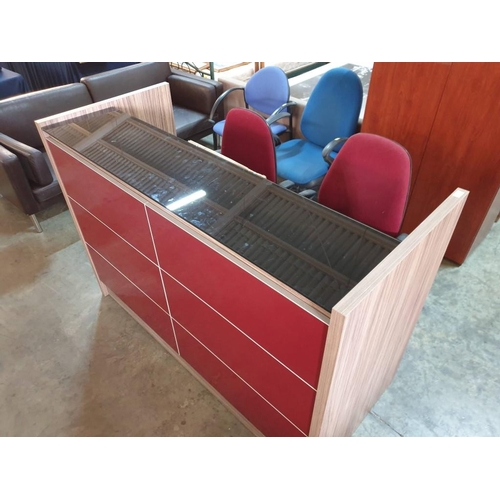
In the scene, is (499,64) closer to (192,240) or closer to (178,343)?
(192,240)

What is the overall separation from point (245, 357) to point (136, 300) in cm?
89

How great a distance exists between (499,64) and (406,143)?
622mm

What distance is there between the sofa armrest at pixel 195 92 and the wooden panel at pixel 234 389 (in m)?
2.58

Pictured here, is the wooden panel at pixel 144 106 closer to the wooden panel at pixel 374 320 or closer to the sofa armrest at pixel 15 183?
the sofa armrest at pixel 15 183

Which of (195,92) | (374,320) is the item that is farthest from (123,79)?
(374,320)

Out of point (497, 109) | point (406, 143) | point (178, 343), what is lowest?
point (178, 343)

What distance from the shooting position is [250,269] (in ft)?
3.75

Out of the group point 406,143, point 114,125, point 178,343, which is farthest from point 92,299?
point 406,143

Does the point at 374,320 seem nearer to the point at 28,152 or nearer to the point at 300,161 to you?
the point at 300,161

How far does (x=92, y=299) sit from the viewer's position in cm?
242

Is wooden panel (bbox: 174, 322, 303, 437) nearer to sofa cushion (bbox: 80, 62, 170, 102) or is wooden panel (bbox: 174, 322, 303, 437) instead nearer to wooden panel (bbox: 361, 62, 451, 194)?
wooden panel (bbox: 361, 62, 451, 194)

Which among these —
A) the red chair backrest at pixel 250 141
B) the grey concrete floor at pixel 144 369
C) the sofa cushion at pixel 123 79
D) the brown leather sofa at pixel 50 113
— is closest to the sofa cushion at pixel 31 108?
the brown leather sofa at pixel 50 113

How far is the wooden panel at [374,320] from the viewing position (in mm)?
939

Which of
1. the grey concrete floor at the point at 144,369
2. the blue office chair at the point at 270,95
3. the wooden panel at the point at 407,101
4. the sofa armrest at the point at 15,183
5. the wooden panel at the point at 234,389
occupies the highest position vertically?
the wooden panel at the point at 407,101
